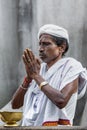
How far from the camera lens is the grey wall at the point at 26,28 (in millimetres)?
3688

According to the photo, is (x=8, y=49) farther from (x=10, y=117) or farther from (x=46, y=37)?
(x=10, y=117)

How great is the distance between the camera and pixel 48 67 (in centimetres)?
259

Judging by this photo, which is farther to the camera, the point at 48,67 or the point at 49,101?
the point at 48,67

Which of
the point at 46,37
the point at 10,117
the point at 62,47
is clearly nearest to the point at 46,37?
the point at 46,37

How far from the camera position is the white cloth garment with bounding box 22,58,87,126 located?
2.42 meters

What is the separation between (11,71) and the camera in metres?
3.73

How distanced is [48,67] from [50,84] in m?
0.14

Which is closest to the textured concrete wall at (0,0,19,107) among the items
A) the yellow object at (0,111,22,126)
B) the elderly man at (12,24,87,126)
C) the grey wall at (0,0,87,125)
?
the grey wall at (0,0,87,125)

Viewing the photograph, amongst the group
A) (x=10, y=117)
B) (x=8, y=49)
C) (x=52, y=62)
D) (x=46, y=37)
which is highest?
(x=46, y=37)

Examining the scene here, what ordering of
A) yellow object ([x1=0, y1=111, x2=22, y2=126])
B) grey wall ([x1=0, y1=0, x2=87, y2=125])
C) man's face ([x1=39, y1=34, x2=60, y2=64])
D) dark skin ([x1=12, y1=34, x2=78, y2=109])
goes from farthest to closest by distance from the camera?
grey wall ([x1=0, y1=0, x2=87, y2=125])
man's face ([x1=39, y1=34, x2=60, y2=64])
dark skin ([x1=12, y1=34, x2=78, y2=109])
yellow object ([x1=0, y1=111, x2=22, y2=126])

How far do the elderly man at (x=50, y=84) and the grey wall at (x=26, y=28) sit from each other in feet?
3.47

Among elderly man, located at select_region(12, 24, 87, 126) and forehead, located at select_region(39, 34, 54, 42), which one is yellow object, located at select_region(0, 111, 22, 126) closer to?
elderly man, located at select_region(12, 24, 87, 126)

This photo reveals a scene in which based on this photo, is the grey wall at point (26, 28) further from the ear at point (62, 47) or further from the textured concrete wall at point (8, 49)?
the ear at point (62, 47)

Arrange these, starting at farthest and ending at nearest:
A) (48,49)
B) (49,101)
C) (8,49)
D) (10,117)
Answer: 1. (8,49)
2. (48,49)
3. (49,101)
4. (10,117)
